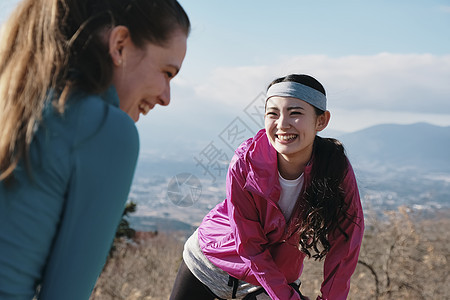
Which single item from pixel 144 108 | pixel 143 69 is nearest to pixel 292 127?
pixel 144 108

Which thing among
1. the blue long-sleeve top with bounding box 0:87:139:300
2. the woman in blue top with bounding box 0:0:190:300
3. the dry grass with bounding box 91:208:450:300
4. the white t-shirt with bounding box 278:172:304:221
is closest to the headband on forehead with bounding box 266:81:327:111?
the white t-shirt with bounding box 278:172:304:221

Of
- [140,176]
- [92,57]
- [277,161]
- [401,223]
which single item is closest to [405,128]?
[140,176]

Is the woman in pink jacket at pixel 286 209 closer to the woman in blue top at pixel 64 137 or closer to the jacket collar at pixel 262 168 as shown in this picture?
the jacket collar at pixel 262 168

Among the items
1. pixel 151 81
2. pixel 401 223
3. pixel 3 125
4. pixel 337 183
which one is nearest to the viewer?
pixel 3 125

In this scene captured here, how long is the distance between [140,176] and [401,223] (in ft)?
31.6

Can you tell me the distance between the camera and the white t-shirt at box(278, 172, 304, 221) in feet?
9.57

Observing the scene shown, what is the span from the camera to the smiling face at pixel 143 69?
4.32 ft

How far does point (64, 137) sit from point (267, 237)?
6.57ft

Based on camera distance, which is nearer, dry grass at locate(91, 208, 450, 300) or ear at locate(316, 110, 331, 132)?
ear at locate(316, 110, 331, 132)

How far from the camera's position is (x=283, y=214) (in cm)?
290

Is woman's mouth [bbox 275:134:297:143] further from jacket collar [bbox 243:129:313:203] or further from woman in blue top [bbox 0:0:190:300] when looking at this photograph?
woman in blue top [bbox 0:0:190:300]

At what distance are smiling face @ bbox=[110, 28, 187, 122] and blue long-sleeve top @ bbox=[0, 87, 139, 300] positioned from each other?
178 mm

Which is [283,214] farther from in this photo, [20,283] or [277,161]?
[20,283]

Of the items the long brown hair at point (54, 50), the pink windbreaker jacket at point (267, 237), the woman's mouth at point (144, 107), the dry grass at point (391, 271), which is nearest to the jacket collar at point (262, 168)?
the pink windbreaker jacket at point (267, 237)
